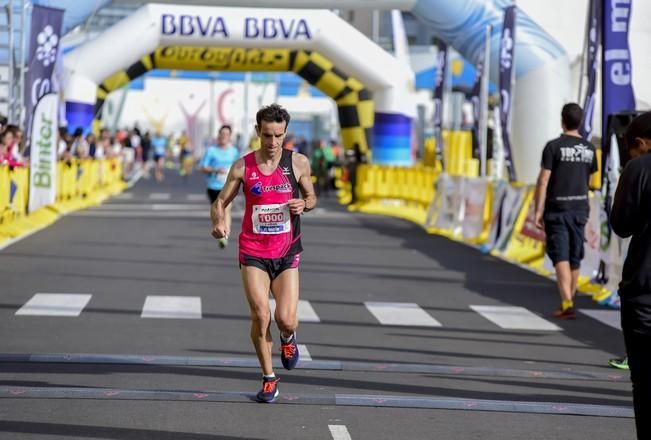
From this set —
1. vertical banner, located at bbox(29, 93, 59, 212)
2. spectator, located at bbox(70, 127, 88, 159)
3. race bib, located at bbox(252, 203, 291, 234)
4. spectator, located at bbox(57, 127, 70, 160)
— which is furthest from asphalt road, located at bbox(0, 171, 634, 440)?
spectator, located at bbox(70, 127, 88, 159)

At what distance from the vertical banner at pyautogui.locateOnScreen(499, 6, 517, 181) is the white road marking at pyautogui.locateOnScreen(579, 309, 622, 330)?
29.6 feet

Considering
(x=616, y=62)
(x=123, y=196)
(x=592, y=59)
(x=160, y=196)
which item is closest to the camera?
(x=616, y=62)

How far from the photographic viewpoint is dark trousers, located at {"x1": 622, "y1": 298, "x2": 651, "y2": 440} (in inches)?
247

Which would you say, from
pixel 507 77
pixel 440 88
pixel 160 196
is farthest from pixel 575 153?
pixel 160 196

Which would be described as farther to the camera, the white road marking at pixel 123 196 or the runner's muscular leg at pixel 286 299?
the white road marking at pixel 123 196

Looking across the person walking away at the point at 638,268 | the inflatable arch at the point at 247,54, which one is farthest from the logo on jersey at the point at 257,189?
the inflatable arch at the point at 247,54

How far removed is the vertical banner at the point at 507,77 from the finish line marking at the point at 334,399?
1512cm

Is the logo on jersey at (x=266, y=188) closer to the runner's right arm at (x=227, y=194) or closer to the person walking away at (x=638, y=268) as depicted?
the runner's right arm at (x=227, y=194)

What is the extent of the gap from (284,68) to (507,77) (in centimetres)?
1436

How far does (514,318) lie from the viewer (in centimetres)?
1429

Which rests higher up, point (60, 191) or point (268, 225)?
point (268, 225)

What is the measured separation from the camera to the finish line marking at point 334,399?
8750 mm

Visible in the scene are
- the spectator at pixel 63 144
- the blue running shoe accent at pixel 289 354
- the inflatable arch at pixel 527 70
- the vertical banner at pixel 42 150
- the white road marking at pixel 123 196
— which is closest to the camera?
the blue running shoe accent at pixel 289 354

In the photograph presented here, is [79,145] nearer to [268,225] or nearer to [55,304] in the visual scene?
[55,304]
